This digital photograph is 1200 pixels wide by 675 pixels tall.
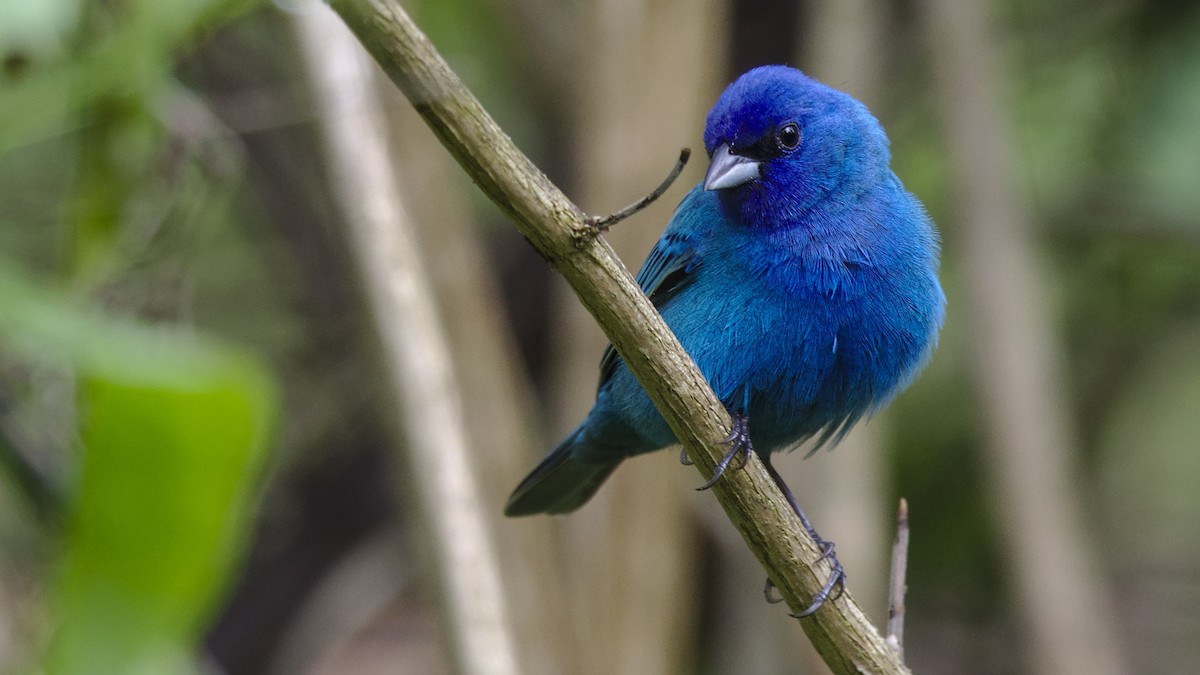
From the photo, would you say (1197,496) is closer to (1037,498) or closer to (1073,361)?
(1073,361)

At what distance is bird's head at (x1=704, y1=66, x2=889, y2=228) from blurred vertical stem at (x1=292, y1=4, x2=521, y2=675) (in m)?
0.91

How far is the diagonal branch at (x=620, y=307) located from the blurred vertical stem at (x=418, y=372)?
1106 millimetres

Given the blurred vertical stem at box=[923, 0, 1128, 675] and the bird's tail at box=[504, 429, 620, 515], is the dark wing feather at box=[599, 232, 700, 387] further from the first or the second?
the blurred vertical stem at box=[923, 0, 1128, 675]

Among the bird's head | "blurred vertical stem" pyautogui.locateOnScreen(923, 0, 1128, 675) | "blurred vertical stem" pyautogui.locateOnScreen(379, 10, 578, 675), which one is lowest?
"blurred vertical stem" pyautogui.locateOnScreen(923, 0, 1128, 675)

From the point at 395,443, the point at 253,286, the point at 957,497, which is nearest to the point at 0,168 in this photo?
the point at 253,286

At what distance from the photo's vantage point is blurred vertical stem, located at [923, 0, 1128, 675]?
430 centimetres

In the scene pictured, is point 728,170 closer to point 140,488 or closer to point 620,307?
point 620,307

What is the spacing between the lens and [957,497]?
17.9 ft

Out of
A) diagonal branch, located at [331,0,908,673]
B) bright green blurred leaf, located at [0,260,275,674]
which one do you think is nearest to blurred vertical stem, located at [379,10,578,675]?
bright green blurred leaf, located at [0,260,275,674]

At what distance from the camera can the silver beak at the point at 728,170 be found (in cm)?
286

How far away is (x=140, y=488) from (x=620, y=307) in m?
1.53

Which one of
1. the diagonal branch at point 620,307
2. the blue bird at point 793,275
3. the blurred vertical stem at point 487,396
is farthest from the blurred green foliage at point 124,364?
the diagonal branch at point 620,307

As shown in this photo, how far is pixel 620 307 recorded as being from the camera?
1.91 metres

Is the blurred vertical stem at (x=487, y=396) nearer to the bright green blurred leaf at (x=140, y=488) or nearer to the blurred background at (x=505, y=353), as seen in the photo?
the blurred background at (x=505, y=353)
